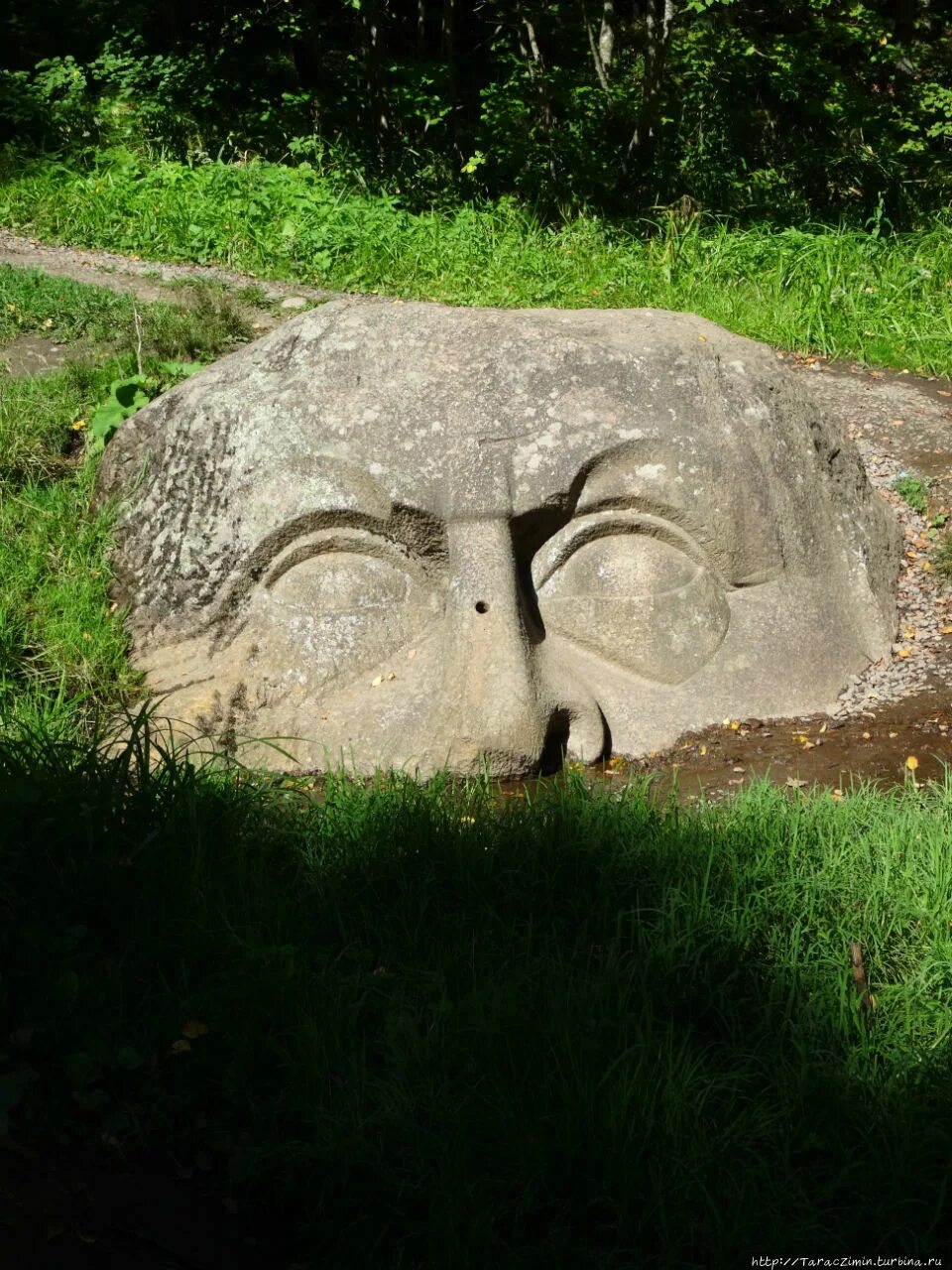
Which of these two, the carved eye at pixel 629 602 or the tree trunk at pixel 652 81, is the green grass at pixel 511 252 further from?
the carved eye at pixel 629 602

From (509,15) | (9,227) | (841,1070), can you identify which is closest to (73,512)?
(841,1070)

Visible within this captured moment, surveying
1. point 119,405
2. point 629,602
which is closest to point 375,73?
point 119,405

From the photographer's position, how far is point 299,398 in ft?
14.6

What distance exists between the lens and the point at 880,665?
457cm

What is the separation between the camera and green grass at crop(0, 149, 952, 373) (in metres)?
6.86

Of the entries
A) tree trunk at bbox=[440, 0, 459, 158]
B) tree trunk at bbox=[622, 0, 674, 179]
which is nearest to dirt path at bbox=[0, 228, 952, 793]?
tree trunk at bbox=[622, 0, 674, 179]

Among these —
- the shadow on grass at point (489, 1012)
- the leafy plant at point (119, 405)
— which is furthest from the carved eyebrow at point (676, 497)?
the leafy plant at point (119, 405)

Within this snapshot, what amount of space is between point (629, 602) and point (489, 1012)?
187 centimetres

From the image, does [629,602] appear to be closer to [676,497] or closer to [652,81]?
[676,497]

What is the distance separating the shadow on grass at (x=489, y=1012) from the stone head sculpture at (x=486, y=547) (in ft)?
2.50

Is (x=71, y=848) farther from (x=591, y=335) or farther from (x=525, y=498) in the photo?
(x=591, y=335)

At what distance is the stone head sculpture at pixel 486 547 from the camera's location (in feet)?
13.8

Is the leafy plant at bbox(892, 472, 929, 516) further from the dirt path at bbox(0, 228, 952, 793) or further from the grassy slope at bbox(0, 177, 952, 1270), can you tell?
the grassy slope at bbox(0, 177, 952, 1270)

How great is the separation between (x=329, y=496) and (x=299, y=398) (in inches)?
14.9
